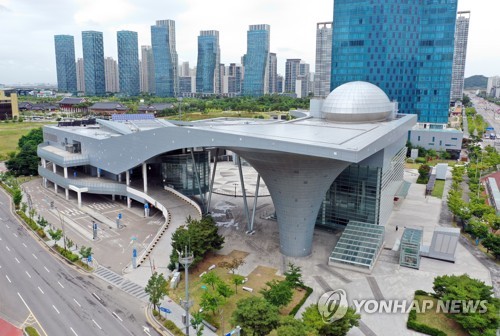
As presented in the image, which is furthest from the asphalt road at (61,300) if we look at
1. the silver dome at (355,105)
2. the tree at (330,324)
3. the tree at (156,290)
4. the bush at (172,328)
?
the silver dome at (355,105)

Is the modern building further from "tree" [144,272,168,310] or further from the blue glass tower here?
the blue glass tower

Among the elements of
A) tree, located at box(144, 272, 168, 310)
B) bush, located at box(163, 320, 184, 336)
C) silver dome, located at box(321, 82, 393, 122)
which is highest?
silver dome, located at box(321, 82, 393, 122)

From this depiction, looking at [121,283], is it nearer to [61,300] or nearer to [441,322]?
[61,300]

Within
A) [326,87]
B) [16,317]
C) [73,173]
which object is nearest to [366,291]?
[16,317]

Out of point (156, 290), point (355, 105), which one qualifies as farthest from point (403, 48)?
point (156, 290)

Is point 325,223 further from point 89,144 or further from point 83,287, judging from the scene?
point 89,144

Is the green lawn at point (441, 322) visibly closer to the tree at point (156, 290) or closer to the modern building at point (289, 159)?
the modern building at point (289, 159)

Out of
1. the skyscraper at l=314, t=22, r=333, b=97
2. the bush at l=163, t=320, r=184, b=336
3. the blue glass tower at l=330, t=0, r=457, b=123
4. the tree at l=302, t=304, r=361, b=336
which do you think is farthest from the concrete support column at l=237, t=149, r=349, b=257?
the skyscraper at l=314, t=22, r=333, b=97
